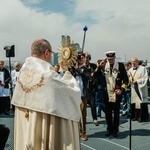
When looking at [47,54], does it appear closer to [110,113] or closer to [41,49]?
[41,49]

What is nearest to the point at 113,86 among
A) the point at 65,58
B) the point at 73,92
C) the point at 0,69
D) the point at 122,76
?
the point at 122,76

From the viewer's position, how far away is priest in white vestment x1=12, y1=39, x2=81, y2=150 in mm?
2596

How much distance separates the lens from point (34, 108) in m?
2.63

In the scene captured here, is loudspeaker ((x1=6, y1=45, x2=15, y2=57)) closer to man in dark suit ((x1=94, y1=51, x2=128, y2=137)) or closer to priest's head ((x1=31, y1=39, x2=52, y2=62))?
man in dark suit ((x1=94, y1=51, x2=128, y2=137))

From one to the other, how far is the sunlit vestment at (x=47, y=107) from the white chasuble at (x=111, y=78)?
2998 millimetres

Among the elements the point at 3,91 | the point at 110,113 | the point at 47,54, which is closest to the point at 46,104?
the point at 47,54

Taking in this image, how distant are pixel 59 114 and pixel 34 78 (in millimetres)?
431

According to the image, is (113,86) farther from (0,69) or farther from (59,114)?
(0,69)

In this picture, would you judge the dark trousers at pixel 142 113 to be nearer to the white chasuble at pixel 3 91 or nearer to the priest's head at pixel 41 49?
the white chasuble at pixel 3 91

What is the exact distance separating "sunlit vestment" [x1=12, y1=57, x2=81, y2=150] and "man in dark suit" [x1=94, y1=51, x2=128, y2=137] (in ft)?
9.77

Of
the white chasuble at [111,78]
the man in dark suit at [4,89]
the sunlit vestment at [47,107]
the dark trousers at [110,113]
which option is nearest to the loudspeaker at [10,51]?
the man in dark suit at [4,89]

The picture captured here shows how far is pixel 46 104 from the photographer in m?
2.59

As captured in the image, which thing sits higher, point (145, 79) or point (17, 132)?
point (145, 79)

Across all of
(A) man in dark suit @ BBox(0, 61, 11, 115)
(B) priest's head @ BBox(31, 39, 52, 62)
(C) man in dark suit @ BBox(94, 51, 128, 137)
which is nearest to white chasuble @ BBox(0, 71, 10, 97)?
(A) man in dark suit @ BBox(0, 61, 11, 115)
